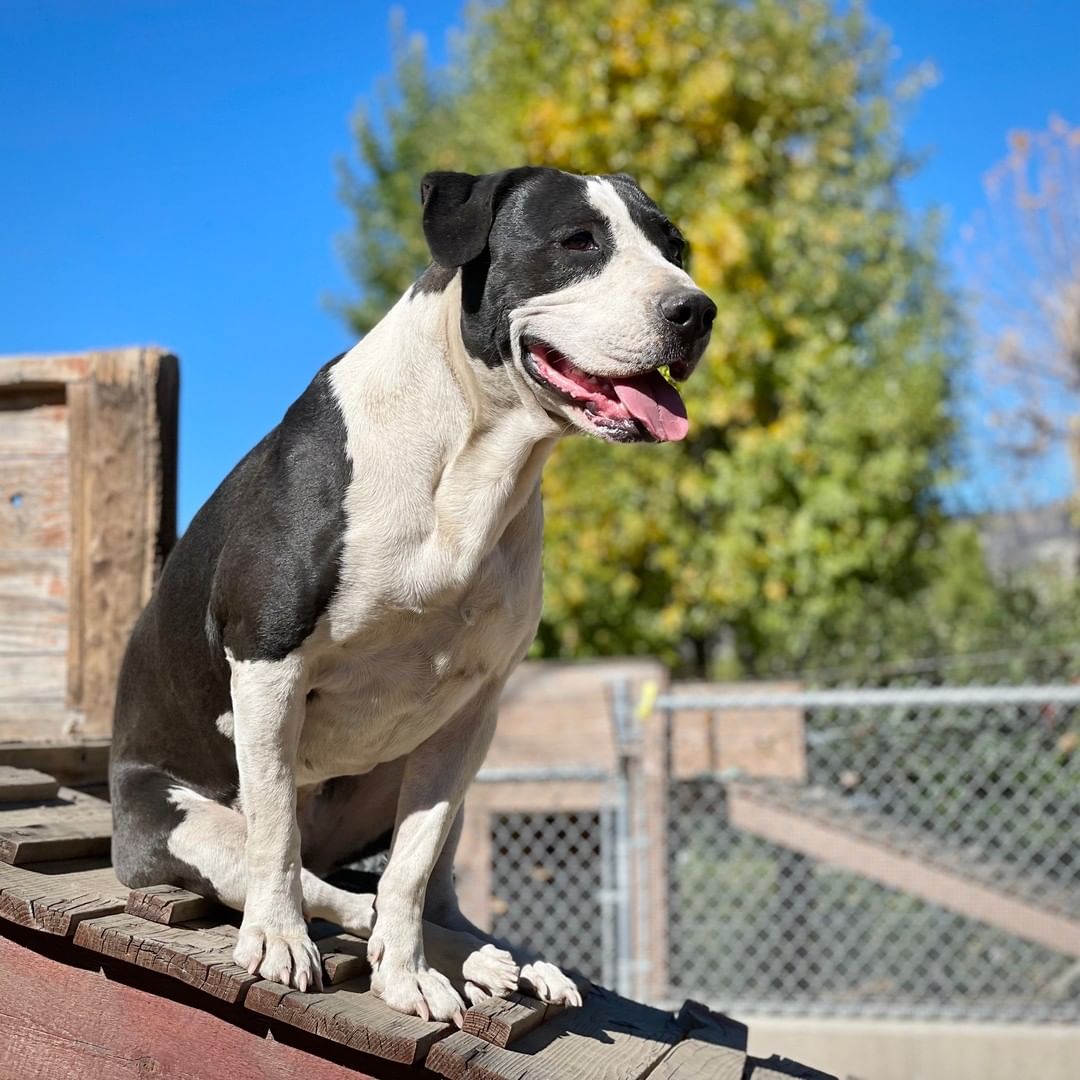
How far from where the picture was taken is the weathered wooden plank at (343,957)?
2484mm

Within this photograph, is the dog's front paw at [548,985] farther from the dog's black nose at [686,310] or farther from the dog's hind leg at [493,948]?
the dog's black nose at [686,310]

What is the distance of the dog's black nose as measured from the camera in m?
2.37

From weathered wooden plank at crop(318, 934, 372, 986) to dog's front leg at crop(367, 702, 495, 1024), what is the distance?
0.05 m

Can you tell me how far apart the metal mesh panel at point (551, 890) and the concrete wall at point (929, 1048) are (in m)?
1.74

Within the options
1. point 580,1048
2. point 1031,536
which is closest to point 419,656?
point 580,1048

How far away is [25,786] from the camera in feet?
10.6

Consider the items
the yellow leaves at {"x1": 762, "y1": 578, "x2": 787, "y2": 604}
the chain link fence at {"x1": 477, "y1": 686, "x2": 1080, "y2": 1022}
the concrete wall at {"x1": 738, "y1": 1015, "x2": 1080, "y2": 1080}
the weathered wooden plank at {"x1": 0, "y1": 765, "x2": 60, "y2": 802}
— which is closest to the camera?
the weathered wooden plank at {"x1": 0, "y1": 765, "x2": 60, "y2": 802}

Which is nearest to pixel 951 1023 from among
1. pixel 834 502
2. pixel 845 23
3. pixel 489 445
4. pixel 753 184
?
pixel 834 502

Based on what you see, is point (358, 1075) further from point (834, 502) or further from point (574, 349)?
point (834, 502)

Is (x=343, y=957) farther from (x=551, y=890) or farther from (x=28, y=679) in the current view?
(x=551, y=890)

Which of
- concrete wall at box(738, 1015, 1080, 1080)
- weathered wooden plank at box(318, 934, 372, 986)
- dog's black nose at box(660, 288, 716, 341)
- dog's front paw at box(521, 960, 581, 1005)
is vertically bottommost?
concrete wall at box(738, 1015, 1080, 1080)

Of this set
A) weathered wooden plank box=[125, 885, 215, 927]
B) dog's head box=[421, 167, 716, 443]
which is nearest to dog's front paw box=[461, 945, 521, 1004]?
weathered wooden plank box=[125, 885, 215, 927]

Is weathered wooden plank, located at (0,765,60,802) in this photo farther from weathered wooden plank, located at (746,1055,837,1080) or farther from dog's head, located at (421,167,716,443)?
weathered wooden plank, located at (746,1055,837,1080)

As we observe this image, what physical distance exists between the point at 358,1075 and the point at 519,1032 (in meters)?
0.32
